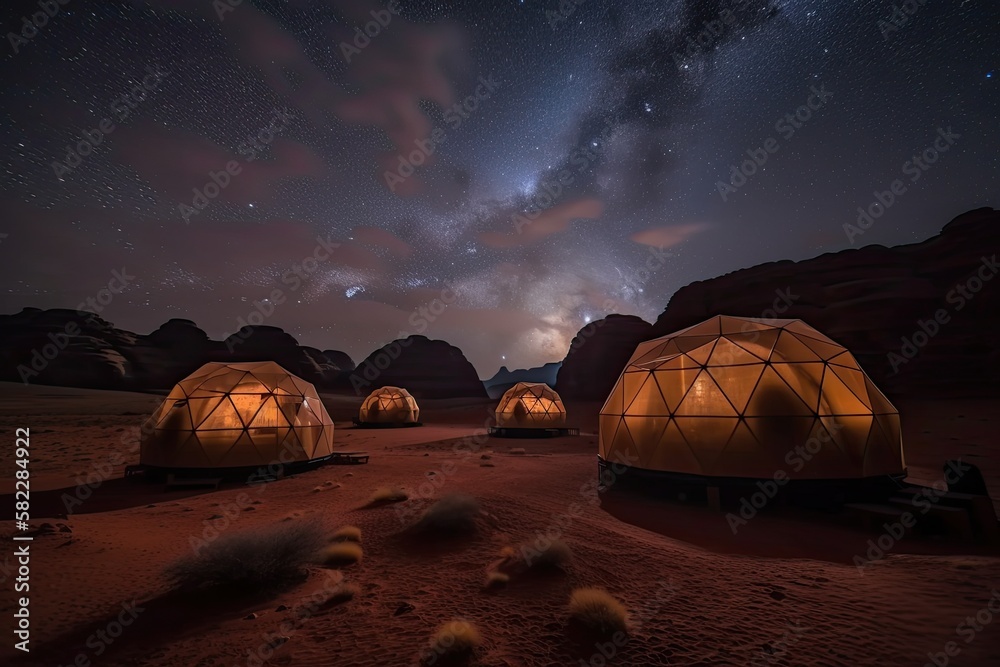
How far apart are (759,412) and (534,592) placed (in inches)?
343

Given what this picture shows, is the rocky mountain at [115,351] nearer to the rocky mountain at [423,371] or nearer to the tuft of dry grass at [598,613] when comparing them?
the rocky mountain at [423,371]

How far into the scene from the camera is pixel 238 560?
19.9 feet

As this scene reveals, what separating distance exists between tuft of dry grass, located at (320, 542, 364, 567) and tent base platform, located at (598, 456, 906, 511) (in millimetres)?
8925

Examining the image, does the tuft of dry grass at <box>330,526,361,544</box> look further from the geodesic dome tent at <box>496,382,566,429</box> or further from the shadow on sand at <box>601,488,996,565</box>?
the geodesic dome tent at <box>496,382,566,429</box>

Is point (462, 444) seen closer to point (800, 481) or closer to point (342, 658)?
point (800, 481)

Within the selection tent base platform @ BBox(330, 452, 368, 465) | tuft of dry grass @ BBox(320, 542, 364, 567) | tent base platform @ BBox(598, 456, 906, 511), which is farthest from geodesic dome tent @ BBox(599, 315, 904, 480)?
tent base platform @ BBox(330, 452, 368, 465)

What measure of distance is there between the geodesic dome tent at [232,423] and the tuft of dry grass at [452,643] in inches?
538

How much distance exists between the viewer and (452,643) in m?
4.28

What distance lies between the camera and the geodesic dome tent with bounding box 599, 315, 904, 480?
34.7ft

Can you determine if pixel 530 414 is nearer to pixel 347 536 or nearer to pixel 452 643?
pixel 347 536

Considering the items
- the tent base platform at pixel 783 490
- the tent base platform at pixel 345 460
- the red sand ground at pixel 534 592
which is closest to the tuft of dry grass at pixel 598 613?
the red sand ground at pixel 534 592

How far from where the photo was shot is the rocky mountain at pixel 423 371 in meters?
124

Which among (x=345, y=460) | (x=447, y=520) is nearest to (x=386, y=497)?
(x=447, y=520)

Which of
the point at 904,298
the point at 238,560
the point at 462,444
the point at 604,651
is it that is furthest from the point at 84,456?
the point at 904,298
